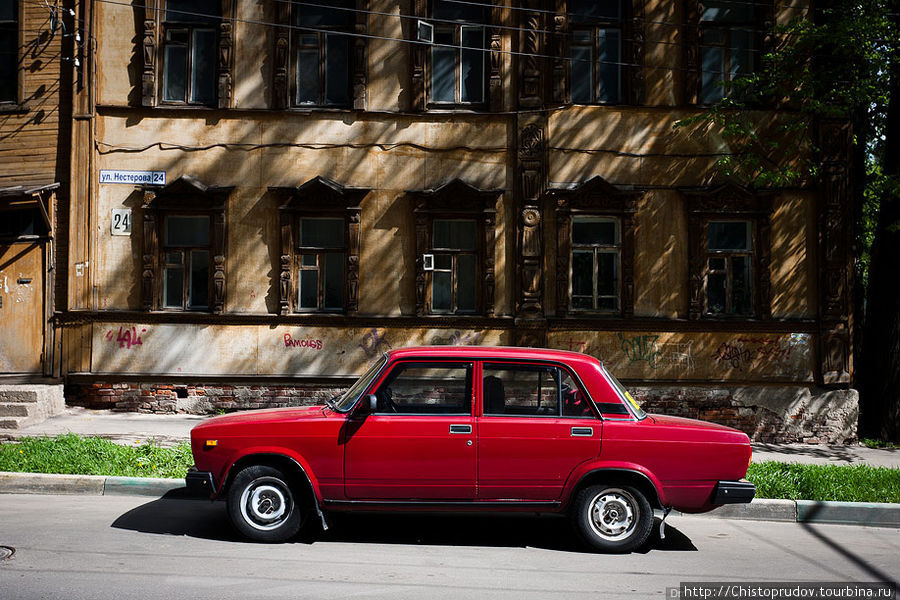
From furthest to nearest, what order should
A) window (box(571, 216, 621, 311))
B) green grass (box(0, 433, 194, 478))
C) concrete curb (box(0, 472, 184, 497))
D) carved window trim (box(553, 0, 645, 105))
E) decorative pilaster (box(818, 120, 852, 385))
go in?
window (box(571, 216, 621, 311)) < carved window trim (box(553, 0, 645, 105)) < decorative pilaster (box(818, 120, 852, 385)) < green grass (box(0, 433, 194, 478)) < concrete curb (box(0, 472, 184, 497))

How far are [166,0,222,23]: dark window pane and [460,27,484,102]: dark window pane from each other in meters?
4.57

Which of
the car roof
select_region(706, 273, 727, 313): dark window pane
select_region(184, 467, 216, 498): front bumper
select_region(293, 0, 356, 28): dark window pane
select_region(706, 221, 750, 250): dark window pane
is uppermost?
select_region(293, 0, 356, 28): dark window pane

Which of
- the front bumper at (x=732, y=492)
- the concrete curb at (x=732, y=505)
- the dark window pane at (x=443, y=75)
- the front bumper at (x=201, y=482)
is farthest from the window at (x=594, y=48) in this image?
the front bumper at (x=201, y=482)

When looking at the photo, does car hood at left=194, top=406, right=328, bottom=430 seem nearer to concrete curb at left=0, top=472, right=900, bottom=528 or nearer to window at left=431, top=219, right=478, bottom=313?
concrete curb at left=0, top=472, right=900, bottom=528

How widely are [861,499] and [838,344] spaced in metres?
5.90

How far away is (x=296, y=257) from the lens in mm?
13602

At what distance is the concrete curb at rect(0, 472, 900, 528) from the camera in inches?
309

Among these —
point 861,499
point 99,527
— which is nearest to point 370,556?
point 99,527

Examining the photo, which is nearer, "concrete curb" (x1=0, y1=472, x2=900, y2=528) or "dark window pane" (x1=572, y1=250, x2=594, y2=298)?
"concrete curb" (x1=0, y1=472, x2=900, y2=528)

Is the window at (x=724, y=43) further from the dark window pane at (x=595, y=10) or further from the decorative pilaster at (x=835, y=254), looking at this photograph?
the decorative pilaster at (x=835, y=254)

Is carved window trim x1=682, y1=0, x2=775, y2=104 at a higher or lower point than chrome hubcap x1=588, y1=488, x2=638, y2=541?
higher

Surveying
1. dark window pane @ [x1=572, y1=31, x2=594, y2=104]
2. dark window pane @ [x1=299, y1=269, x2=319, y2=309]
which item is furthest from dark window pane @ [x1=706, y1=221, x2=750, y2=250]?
dark window pane @ [x1=299, y1=269, x2=319, y2=309]

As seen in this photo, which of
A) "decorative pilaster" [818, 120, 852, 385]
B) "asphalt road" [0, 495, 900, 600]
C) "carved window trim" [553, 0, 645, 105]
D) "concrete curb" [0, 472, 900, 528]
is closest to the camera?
→ "asphalt road" [0, 495, 900, 600]

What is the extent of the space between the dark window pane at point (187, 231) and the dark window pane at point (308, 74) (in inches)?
115
